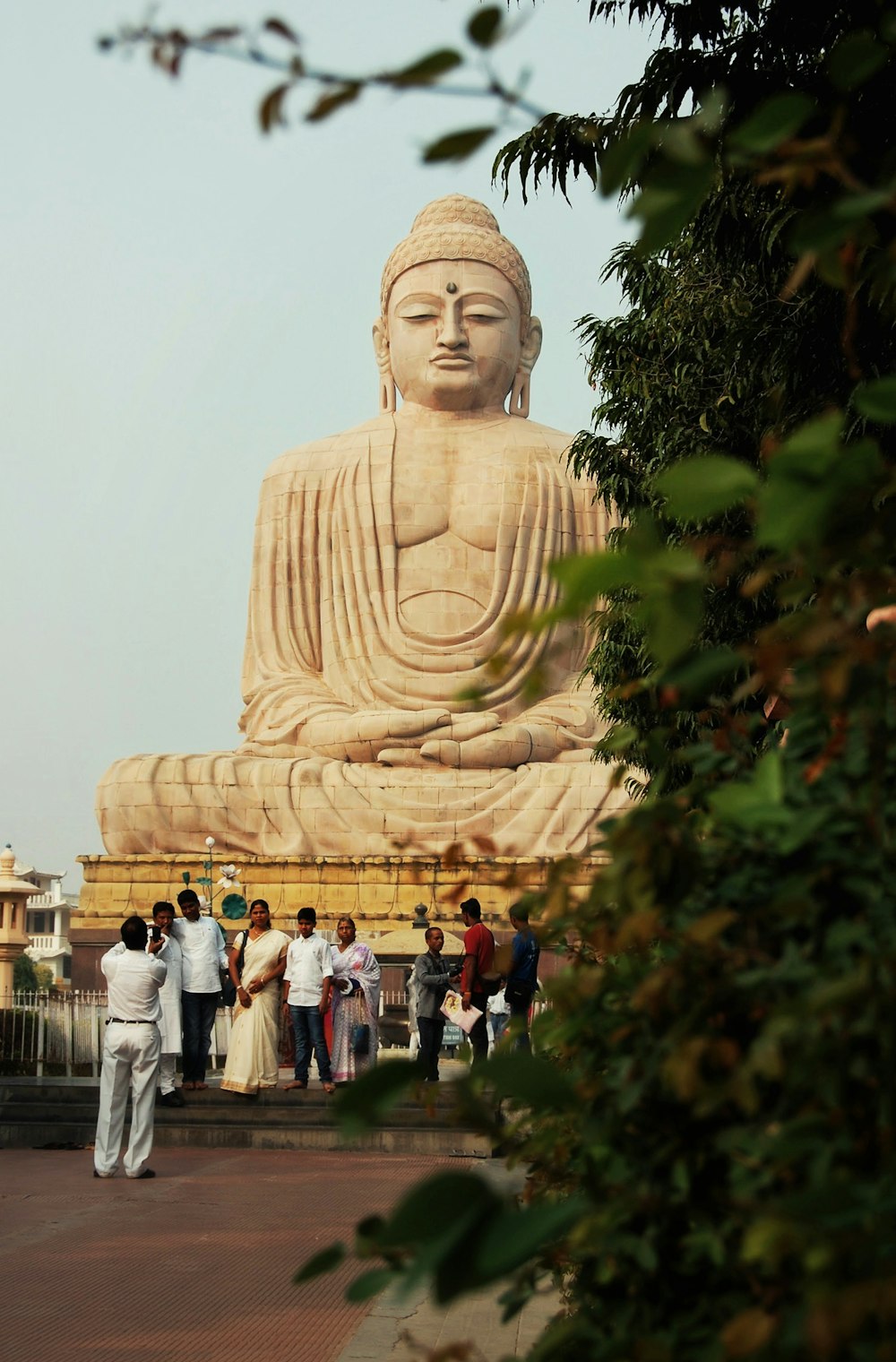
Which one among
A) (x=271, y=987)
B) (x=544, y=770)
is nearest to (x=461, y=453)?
(x=544, y=770)

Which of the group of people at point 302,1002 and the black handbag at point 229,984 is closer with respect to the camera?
the group of people at point 302,1002

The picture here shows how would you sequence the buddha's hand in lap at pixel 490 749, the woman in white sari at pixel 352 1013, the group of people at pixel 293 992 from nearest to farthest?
the group of people at pixel 293 992 → the woman in white sari at pixel 352 1013 → the buddha's hand in lap at pixel 490 749

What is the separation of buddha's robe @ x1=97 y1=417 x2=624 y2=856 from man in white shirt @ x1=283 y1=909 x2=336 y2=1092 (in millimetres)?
7393

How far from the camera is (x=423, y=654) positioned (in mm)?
20484

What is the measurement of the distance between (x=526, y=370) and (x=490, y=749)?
4.93 metres

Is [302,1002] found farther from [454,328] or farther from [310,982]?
[454,328]

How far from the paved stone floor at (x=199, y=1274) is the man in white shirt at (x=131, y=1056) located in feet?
0.45

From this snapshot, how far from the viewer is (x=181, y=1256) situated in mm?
5926

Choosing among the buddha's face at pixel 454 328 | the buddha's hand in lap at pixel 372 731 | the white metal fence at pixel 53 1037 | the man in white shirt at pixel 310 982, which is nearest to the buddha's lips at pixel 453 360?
the buddha's face at pixel 454 328

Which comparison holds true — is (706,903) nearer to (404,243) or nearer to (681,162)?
(681,162)

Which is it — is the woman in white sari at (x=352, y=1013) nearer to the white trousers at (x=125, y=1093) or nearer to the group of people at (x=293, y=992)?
the group of people at (x=293, y=992)

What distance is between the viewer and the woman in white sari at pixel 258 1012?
10.5 meters

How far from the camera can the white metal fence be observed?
13.5m

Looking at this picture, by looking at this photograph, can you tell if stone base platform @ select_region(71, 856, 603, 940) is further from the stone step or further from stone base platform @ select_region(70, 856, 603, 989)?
the stone step
